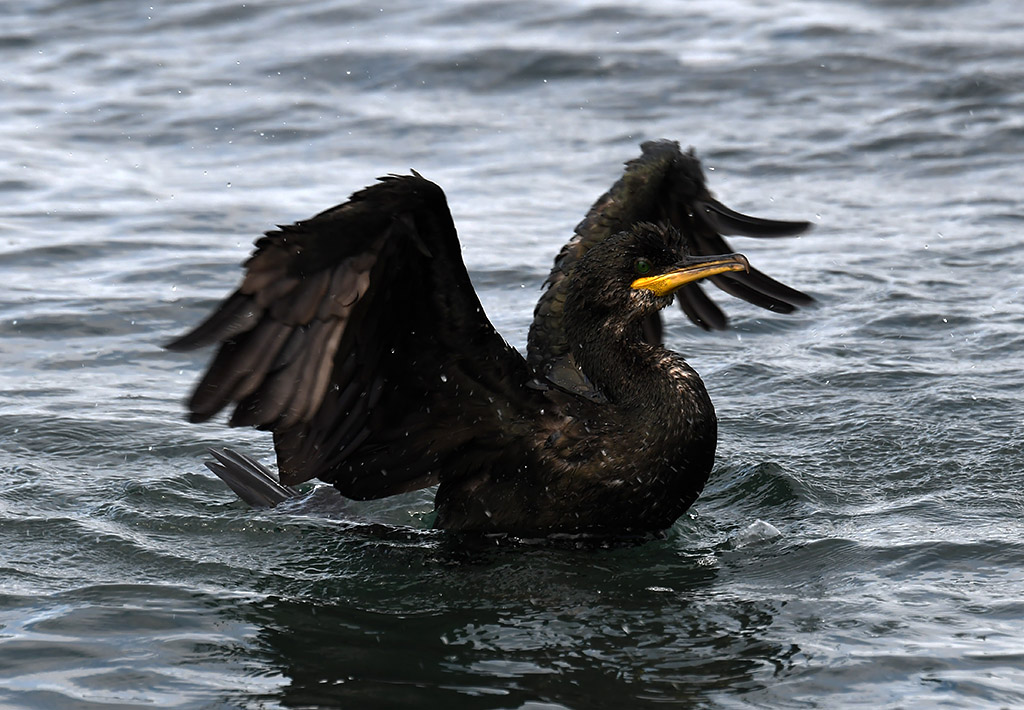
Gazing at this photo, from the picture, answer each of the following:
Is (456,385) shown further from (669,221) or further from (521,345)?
(521,345)

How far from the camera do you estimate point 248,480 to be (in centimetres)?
610

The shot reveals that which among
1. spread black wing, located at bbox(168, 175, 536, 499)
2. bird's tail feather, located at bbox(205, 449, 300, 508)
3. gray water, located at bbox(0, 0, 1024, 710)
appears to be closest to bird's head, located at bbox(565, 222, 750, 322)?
spread black wing, located at bbox(168, 175, 536, 499)

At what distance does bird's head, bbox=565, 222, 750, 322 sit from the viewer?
5.55 m

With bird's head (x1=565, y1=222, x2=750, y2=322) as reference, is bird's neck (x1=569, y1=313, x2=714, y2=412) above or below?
below

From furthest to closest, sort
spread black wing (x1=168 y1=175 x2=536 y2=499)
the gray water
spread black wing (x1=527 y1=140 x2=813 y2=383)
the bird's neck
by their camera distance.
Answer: spread black wing (x1=527 y1=140 x2=813 y2=383), the bird's neck, spread black wing (x1=168 y1=175 x2=536 y2=499), the gray water

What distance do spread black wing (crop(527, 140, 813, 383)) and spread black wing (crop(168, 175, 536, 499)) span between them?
0.79 metres

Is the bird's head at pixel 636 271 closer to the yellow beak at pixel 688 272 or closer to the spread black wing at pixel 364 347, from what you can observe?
the yellow beak at pixel 688 272

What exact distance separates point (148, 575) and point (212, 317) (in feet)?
3.57

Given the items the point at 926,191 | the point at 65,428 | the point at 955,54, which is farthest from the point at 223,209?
the point at 955,54

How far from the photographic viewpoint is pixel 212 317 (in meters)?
4.83

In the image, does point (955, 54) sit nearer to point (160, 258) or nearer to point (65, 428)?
point (160, 258)

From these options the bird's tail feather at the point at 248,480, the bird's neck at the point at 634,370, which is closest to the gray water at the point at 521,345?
the bird's tail feather at the point at 248,480

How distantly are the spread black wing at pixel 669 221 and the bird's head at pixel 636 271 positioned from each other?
0.63 m

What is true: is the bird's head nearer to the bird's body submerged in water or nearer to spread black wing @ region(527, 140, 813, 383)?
the bird's body submerged in water
